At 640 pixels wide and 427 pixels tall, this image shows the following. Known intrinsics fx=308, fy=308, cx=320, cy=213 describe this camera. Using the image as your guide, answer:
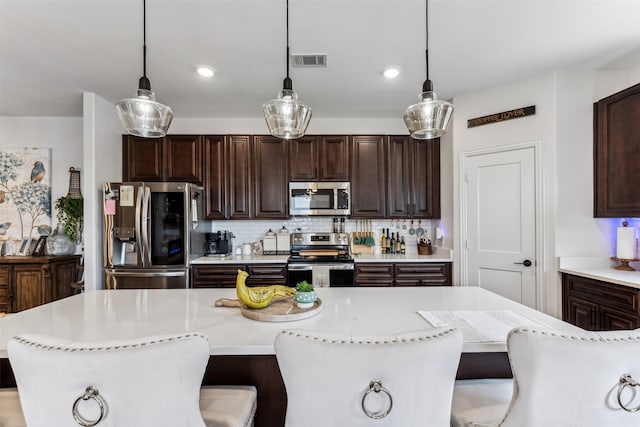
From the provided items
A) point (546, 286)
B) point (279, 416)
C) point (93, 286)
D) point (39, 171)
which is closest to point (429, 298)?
point (279, 416)

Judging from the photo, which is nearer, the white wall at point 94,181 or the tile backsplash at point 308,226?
the white wall at point 94,181

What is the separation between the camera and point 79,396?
75 centimetres

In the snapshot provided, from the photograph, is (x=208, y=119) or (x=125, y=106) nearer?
(x=125, y=106)

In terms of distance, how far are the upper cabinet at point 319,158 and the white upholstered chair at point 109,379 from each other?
9.72 ft

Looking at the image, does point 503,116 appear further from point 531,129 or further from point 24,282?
point 24,282

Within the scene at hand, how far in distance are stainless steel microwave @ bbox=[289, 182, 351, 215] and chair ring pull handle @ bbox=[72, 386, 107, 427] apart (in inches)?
114

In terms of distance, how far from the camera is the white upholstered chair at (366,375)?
0.75 meters

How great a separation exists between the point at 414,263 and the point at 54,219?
4412 mm

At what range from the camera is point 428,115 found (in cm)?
154

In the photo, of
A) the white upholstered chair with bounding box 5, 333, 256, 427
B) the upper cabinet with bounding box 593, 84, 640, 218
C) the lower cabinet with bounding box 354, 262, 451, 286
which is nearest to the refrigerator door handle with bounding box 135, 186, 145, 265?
the lower cabinet with bounding box 354, 262, 451, 286

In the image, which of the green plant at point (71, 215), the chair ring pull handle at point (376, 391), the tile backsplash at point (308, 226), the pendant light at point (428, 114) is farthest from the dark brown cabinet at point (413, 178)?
the green plant at point (71, 215)

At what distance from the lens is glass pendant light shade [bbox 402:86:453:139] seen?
4.96ft

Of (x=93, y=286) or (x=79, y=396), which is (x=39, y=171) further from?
(x=79, y=396)

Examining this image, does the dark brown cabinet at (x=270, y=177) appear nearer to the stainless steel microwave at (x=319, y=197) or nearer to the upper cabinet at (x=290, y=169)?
the upper cabinet at (x=290, y=169)
